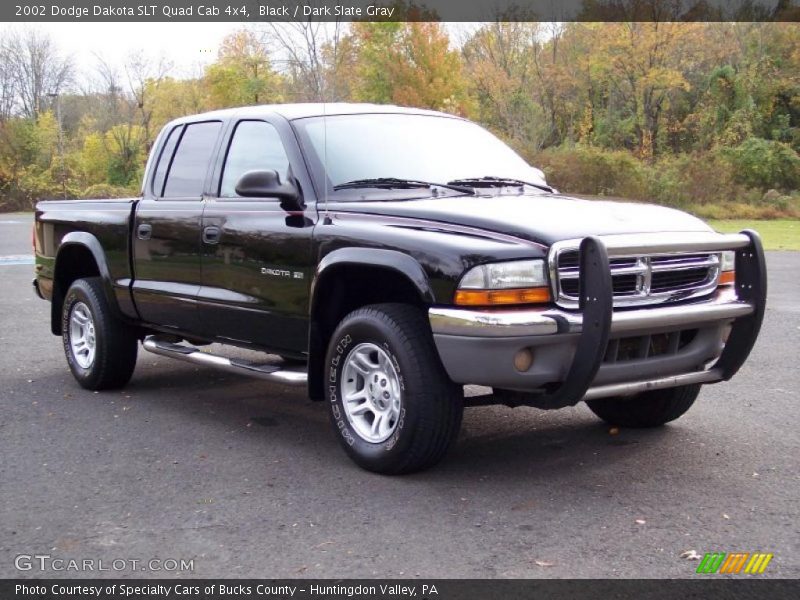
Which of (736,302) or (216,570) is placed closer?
(216,570)

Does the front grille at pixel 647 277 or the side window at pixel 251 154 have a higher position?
the side window at pixel 251 154

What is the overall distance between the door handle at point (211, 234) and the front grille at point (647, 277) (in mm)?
2432

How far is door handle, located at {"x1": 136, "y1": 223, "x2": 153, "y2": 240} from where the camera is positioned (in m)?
6.68

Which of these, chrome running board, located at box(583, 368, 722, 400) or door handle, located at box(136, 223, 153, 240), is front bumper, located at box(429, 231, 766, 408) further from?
door handle, located at box(136, 223, 153, 240)

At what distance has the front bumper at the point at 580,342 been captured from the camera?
14.0 feet

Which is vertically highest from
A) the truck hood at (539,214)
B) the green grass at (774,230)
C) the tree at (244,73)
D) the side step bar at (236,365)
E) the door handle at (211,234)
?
the tree at (244,73)

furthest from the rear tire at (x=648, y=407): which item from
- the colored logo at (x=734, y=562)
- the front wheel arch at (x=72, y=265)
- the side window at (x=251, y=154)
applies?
the front wheel arch at (x=72, y=265)

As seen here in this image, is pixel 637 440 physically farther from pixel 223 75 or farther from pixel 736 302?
pixel 223 75

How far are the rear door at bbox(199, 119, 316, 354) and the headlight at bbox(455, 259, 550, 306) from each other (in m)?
1.20

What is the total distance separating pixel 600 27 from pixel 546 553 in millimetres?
45279

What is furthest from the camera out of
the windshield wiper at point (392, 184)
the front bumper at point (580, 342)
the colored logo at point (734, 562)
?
the windshield wiper at point (392, 184)

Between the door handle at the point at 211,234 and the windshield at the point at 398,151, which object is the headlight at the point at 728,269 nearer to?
the windshield at the point at 398,151

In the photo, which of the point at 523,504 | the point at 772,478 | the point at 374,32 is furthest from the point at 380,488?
the point at 374,32

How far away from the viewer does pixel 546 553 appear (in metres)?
3.89
